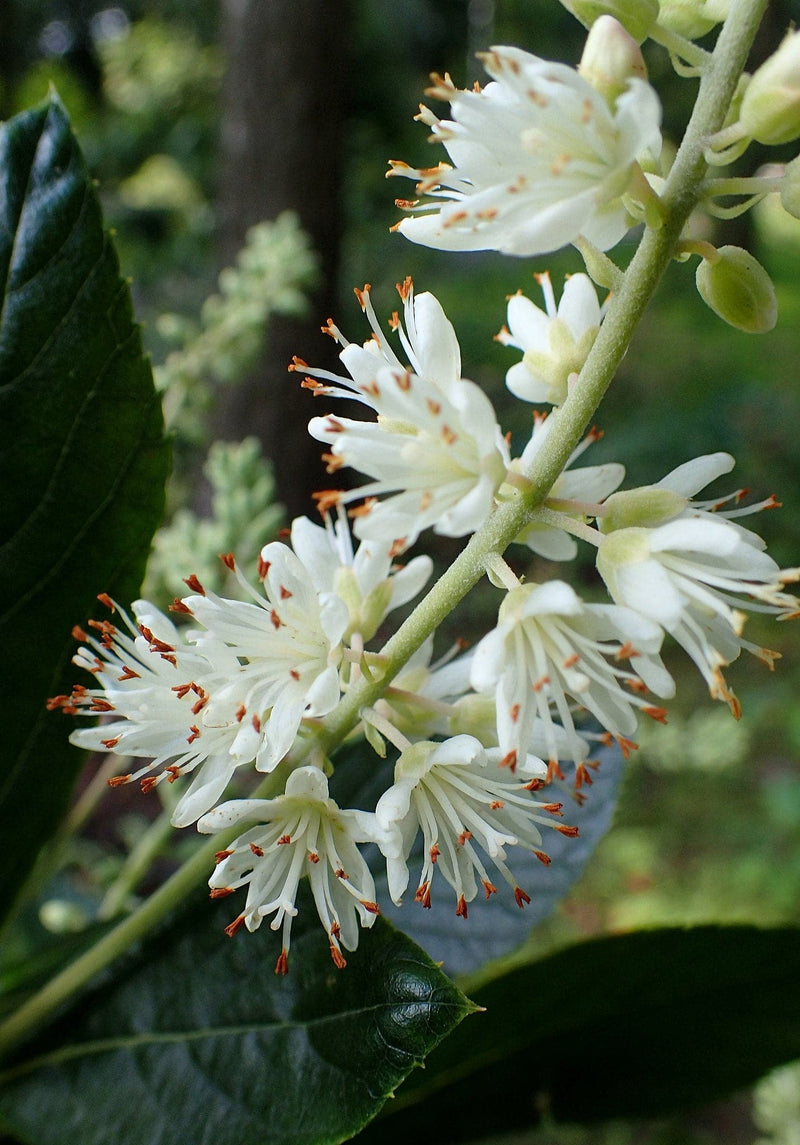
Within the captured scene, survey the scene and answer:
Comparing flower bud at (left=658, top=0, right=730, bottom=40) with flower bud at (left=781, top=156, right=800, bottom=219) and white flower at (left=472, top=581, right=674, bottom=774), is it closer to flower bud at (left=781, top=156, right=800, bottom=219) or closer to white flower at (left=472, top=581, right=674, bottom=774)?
flower bud at (left=781, top=156, right=800, bottom=219)

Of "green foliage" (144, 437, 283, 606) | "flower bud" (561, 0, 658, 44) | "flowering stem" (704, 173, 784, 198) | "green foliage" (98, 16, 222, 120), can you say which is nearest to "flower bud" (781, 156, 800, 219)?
"flowering stem" (704, 173, 784, 198)

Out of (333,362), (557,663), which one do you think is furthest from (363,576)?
(333,362)

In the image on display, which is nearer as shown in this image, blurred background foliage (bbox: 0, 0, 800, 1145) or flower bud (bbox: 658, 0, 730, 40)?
flower bud (bbox: 658, 0, 730, 40)

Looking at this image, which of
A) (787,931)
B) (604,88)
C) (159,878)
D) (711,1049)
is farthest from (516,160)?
(159,878)

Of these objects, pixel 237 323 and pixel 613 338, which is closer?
pixel 613 338

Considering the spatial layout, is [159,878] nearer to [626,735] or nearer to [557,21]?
[626,735]

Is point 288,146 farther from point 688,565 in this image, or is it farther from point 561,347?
point 688,565
